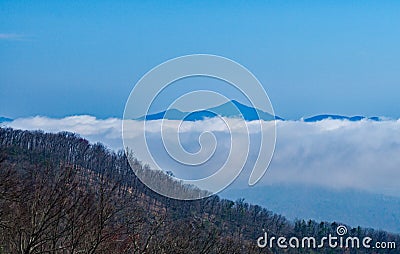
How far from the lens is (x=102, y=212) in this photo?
1095cm

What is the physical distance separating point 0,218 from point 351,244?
32.4 meters

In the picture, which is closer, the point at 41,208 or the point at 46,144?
the point at 41,208

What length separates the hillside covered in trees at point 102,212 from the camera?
1148cm

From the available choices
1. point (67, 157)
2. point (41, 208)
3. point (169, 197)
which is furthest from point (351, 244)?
point (41, 208)

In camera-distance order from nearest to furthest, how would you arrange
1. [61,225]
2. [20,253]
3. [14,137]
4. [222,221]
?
[20,253] → [61,225] → [222,221] → [14,137]

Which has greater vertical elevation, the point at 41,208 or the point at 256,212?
the point at 256,212

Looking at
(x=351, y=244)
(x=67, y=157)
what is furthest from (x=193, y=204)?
(x=351, y=244)

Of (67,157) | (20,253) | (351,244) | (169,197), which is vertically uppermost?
(67,157)

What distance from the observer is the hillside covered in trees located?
11.5 metres

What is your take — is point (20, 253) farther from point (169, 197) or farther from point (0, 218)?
point (169, 197)

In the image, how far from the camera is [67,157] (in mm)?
60375

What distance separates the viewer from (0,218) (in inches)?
512

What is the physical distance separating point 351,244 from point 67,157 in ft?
96.9

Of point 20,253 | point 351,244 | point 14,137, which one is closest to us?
point 20,253
